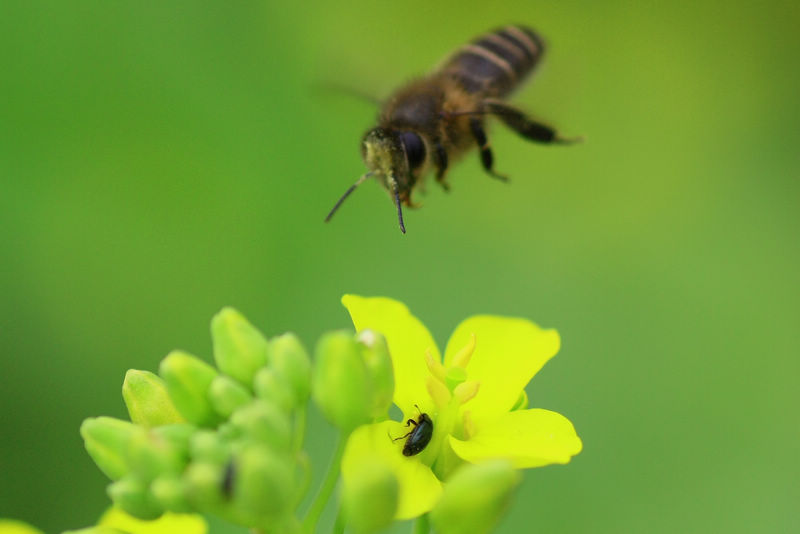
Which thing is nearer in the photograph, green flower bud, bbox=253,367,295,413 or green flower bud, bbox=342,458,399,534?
green flower bud, bbox=342,458,399,534

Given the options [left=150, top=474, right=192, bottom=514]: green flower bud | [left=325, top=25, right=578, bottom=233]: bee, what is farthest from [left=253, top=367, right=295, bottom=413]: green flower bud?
[left=325, top=25, right=578, bottom=233]: bee

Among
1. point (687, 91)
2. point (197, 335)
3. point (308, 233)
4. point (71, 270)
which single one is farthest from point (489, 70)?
point (687, 91)

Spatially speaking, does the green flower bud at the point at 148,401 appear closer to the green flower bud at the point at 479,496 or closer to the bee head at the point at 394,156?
the green flower bud at the point at 479,496

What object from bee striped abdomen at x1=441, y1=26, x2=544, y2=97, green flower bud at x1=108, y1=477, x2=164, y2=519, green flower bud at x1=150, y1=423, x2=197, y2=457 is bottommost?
green flower bud at x1=108, y1=477, x2=164, y2=519

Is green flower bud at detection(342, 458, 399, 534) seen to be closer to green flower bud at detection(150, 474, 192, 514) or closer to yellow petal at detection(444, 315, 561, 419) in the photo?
green flower bud at detection(150, 474, 192, 514)

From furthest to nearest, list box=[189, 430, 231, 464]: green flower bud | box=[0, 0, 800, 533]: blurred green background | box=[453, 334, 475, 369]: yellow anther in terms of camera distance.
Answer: box=[0, 0, 800, 533]: blurred green background
box=[453, 334, 475, 369]: yellow anther
box=[189, 430, 231, 464]: green flower bud

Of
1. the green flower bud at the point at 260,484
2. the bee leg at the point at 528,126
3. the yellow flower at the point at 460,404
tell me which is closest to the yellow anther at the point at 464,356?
the yellow flower at the point at 460,404

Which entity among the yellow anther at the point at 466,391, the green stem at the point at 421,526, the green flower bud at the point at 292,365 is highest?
the yellow anther at the point at 466,391
